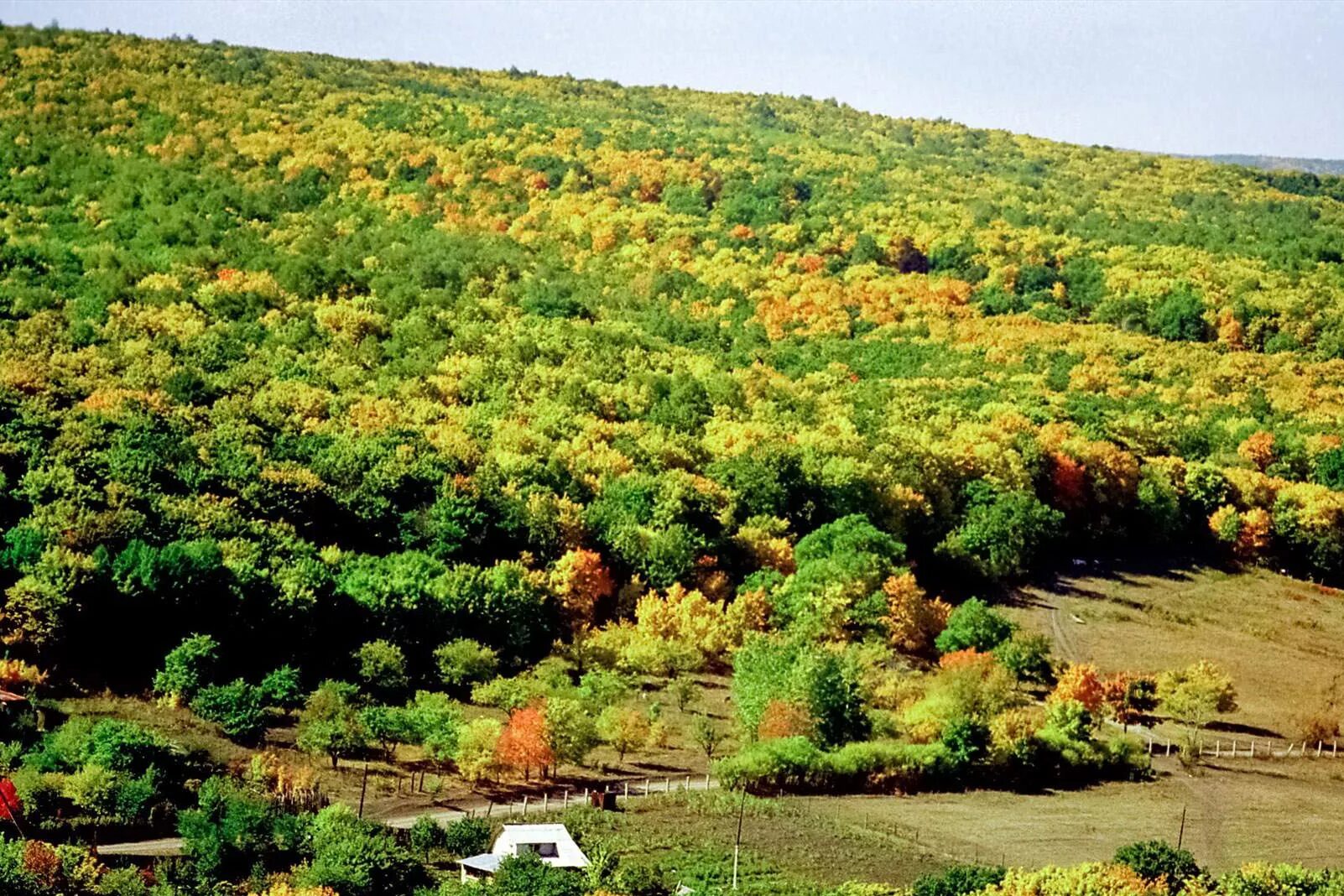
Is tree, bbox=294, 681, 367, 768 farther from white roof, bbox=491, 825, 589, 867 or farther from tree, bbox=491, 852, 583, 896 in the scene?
tree, bbox=491, 852, 583, 896

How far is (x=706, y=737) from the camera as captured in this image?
2515 inches

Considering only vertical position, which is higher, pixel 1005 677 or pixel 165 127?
pixel 165 127

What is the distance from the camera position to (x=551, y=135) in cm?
15325

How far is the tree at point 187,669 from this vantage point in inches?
2418

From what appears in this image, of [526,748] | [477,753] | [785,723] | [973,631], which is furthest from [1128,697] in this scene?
[477,753]

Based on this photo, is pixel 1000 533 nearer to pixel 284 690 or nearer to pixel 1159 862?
pixel 1159 862

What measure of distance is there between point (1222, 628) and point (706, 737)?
3438 cm

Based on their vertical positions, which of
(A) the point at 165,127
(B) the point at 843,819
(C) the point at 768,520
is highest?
(A) the point at 165,127

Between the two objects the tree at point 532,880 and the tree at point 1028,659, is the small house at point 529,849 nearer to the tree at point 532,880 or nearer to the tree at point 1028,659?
the tree at point 532,880

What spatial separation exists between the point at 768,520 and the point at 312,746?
31.9 meters

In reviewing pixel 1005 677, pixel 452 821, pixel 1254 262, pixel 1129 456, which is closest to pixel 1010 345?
pixel 1129 456

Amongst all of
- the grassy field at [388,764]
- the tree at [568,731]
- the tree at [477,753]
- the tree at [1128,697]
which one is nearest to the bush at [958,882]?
the grassy field at [388,764]

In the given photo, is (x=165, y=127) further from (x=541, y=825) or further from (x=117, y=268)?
(x=541, y=825)

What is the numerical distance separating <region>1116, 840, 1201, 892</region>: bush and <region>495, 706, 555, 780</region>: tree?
19009 millimetres
